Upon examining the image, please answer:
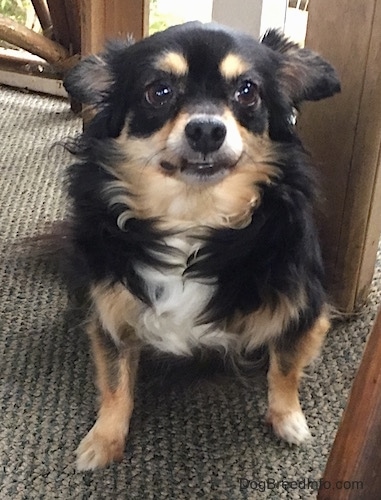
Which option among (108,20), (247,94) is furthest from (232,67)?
(108,20)

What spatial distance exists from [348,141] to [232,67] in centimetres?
28

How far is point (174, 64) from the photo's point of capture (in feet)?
Answer: 2.93

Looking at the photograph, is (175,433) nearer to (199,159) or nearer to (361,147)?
(199,159)

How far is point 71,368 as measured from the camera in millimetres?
1142

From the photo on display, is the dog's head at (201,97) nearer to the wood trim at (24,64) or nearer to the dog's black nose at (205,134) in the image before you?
the dog's black nose at (205,134)

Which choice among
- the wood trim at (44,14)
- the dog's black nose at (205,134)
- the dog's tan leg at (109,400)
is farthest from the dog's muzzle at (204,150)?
the wood trim at (44,14)

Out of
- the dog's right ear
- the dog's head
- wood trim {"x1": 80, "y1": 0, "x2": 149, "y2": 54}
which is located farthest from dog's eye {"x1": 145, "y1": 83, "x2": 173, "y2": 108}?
wood trim {"x1": 80, "y1": 0, "x2": 149, "y2": 54}

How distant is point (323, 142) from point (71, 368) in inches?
21.0

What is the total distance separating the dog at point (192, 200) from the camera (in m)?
0.90

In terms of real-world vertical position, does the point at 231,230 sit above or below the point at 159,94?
below

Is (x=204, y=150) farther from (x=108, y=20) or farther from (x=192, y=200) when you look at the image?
(x=108, y=20)

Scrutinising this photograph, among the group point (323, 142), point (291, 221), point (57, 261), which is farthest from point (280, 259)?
point (57, 261)

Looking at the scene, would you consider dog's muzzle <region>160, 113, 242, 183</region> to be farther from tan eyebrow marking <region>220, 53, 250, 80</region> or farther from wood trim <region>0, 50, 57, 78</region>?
wood trim <region>0, 50, 57, 78</region>

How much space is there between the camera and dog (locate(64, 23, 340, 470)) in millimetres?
901
